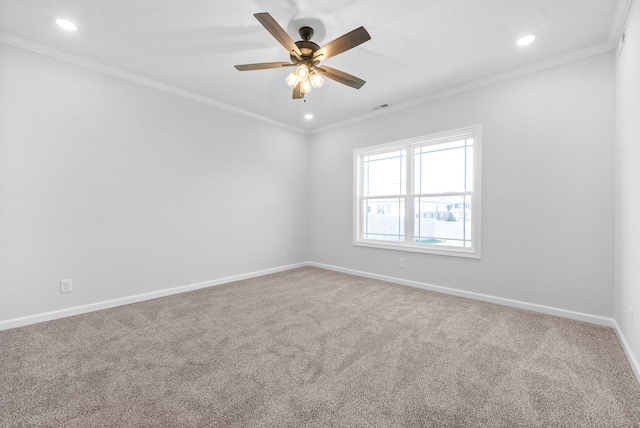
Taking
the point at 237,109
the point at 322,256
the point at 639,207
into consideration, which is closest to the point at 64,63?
the point at 237,109

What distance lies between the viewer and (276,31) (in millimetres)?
2045

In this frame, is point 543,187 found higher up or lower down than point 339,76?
lower down

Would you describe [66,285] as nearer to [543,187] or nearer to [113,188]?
[113,188]

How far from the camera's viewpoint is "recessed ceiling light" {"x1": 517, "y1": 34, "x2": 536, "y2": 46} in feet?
8.41

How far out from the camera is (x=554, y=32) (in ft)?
8.20

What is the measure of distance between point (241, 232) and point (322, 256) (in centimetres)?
165

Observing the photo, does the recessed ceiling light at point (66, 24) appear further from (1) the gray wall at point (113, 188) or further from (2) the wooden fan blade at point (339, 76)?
(2) the wooden fan blade at point (339, 76)

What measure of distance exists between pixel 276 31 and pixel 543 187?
3103mm

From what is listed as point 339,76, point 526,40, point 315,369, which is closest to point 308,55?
point 339,76

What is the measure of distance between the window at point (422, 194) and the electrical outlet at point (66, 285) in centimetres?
379

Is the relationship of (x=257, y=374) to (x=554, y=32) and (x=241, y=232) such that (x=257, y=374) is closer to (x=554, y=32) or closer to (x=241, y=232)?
(x=241, y=232)

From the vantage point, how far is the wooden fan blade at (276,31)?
73.7 inches

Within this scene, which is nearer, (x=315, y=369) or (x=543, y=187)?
(x=315, y=369)

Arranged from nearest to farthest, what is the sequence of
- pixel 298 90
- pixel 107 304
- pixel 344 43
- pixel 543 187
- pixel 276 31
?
1. pixel 276 31
2. pixel 344 43
3. pixel 298 90
4. pixel 543 187
5. pixel 107 304
